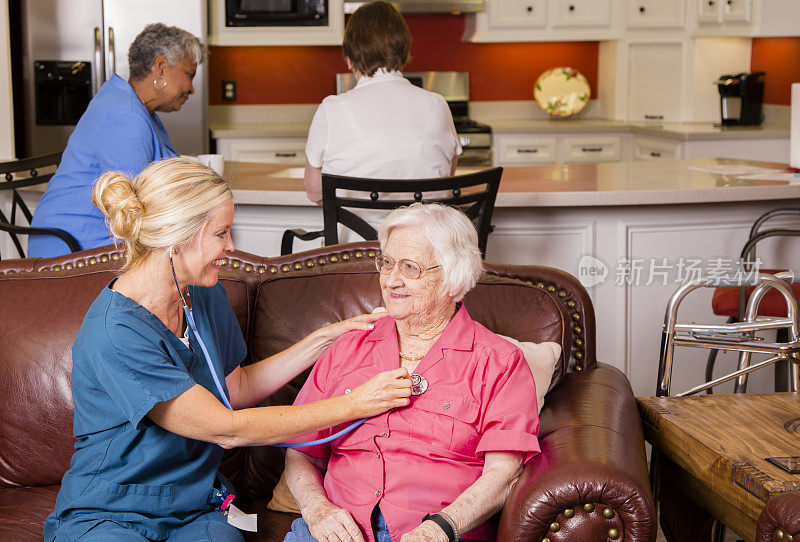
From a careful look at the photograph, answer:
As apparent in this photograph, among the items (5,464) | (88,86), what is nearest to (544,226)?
(5,464)

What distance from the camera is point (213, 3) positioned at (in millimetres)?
5832

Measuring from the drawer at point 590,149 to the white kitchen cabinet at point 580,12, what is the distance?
0.80 metres

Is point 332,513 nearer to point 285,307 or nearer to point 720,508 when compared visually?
point 285,307

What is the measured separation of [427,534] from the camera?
1621 mm

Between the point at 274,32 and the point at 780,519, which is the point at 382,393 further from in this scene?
the point at 274,32

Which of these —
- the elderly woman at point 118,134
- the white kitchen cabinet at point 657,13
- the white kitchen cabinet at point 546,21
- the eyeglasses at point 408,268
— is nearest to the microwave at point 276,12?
the white kitchen cabinet at point 546,21

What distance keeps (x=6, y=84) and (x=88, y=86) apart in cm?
79

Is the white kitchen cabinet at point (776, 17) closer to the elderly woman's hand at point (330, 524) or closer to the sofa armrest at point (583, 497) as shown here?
the sofa armrest at point (583, 497)

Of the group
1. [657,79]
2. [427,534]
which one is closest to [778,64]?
[657,79]

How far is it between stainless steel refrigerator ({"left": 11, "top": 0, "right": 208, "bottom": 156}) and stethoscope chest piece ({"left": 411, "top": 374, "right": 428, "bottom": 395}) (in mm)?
3876

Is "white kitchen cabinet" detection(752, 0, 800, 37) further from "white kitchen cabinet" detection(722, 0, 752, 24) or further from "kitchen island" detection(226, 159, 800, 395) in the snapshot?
"kitchen island" detection(226, 159, 800, 395)

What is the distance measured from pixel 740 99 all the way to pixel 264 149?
309 centimetres

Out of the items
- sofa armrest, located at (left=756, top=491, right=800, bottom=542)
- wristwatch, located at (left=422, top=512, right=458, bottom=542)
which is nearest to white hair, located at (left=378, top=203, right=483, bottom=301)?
wristwatch, located at (left=422, top=512, right=458, bottom=542)

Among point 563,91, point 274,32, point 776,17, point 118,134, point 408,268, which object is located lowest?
point 408,268
